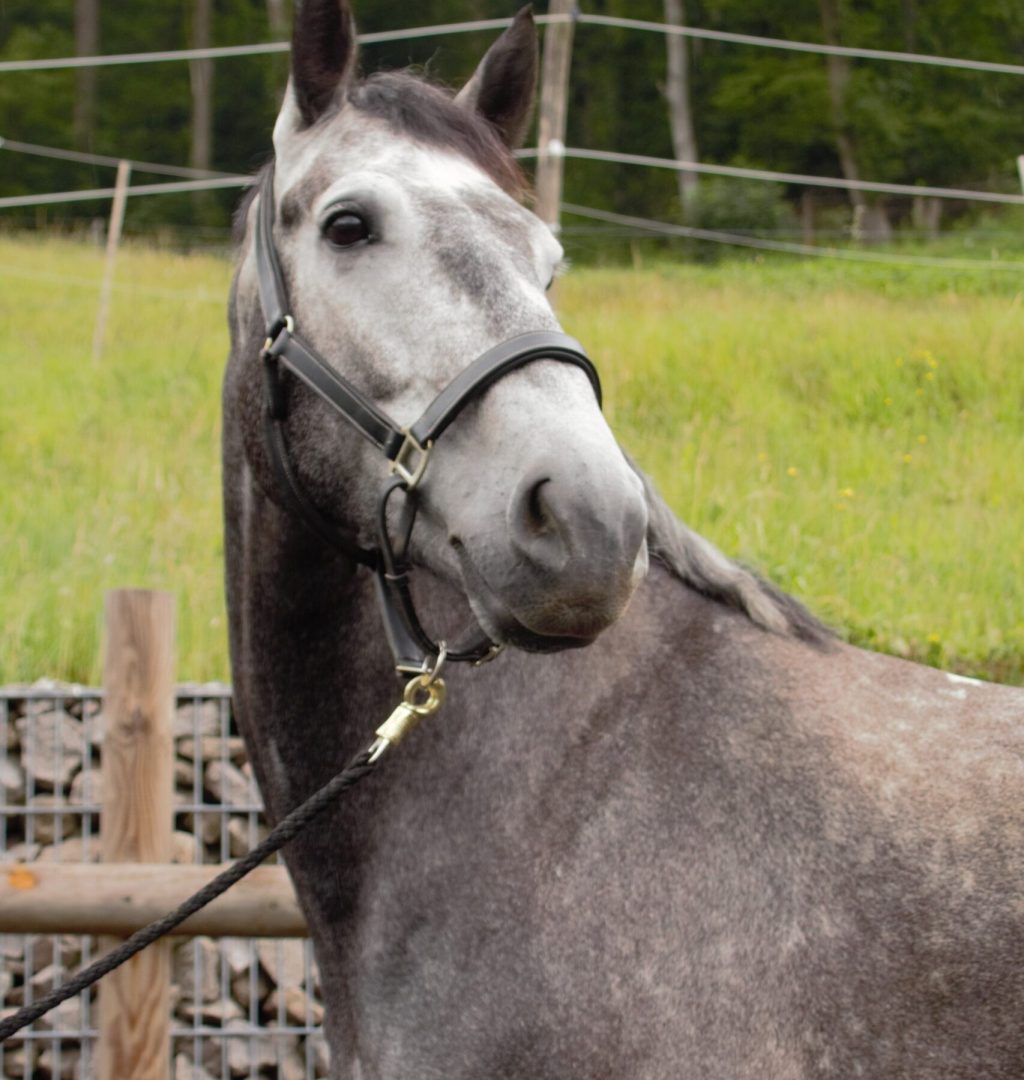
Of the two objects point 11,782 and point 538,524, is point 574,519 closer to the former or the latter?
point 538,524

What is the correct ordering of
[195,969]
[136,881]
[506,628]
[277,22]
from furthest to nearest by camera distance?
[277,22] < [195,969] < [136,881] < [506,628]

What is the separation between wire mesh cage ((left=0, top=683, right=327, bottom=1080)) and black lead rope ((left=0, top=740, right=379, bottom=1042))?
5.31 ft

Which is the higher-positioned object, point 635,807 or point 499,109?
point 499,109

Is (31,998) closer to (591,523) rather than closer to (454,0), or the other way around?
(591,523)

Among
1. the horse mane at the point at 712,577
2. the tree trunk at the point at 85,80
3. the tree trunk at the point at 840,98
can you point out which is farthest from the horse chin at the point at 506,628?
the tree trunk at the point at 85,80

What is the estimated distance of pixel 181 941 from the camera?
3.84 m

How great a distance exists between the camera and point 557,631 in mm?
1696

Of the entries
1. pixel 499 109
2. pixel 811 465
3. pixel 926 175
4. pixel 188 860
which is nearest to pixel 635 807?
pixel 499 109

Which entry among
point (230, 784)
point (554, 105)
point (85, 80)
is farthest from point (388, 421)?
point (85, 80)

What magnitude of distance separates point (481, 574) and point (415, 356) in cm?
37

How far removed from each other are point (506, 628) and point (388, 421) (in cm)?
39

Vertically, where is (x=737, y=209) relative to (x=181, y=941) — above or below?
above

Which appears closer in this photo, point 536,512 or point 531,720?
point 536,512

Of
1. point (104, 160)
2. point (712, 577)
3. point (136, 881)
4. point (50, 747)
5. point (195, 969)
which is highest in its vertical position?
point (104, 160)
